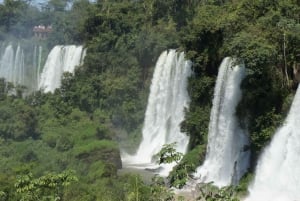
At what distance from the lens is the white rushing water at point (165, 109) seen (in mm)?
26498

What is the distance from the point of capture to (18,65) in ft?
165

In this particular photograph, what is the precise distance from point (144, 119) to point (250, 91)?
41.4 feet

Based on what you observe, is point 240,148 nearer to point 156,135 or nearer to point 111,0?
point 156,135

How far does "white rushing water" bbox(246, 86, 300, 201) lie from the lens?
17.2 meters

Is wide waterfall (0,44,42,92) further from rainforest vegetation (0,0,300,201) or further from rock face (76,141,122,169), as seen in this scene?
rock face (76,141,122,169)

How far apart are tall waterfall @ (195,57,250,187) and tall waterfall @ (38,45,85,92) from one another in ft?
58.2

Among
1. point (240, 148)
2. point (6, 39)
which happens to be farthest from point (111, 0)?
point (240, 148)

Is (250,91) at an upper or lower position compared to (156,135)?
upper

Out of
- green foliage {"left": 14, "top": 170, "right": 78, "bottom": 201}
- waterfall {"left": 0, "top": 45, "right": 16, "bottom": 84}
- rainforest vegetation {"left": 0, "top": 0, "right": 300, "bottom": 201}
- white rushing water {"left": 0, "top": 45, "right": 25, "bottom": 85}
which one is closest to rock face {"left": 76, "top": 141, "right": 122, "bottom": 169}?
rainforest vegetation {"left": 0, "top": 0, "right": 300, "bottom": 201}

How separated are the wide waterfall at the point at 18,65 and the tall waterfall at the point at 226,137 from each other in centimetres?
3059

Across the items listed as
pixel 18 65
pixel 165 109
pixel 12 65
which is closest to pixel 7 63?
pixel 12 65

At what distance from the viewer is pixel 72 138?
27.2m

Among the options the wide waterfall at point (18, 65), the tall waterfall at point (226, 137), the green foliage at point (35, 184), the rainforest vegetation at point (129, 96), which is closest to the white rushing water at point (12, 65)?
the wide waterfall at point (18, 65)

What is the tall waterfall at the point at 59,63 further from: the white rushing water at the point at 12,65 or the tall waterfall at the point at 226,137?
the tall waterfall at the point at 226,137
